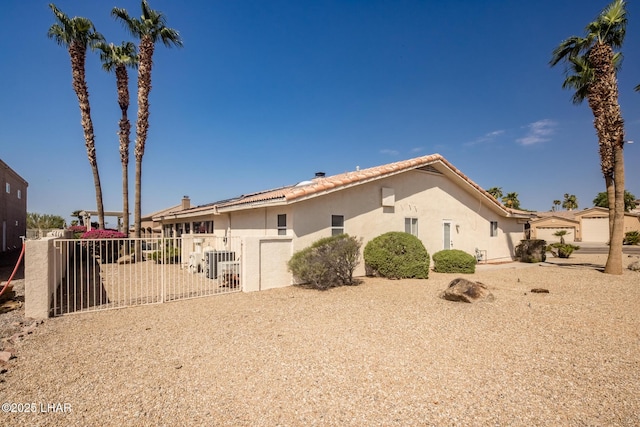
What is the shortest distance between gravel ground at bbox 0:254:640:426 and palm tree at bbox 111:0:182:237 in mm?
13255

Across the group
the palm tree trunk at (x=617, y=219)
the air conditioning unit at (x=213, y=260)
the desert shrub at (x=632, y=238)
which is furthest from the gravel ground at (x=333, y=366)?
the desert shrub at (x=632, y=238)

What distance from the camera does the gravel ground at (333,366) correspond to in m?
3.53

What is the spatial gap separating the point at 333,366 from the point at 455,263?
11058 mm

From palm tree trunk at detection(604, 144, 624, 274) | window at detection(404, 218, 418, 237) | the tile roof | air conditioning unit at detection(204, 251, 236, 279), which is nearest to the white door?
window at detection(404, 218, 418, 237)

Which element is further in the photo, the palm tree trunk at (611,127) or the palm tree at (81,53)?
the palm tree at (81,53)

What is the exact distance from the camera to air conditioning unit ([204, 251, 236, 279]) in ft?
40.0

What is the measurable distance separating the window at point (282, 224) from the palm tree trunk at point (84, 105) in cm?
1459

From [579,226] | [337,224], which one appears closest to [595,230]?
[579,226]

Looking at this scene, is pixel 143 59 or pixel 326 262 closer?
pixel 326 262

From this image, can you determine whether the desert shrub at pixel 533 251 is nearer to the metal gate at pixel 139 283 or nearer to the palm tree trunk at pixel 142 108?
the metal gate at pixel 139 283

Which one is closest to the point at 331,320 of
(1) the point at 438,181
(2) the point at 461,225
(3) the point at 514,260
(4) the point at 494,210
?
(1) the point at 438,181

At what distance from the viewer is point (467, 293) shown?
8.30 metres

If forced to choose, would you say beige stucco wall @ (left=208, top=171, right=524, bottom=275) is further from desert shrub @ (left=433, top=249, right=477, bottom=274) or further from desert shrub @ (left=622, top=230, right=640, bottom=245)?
desert shrub @ (left=622, top=230, right=640, bottom=245)

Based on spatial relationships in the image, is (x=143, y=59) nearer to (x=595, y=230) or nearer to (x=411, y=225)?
(x=411, y=225)
